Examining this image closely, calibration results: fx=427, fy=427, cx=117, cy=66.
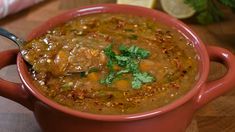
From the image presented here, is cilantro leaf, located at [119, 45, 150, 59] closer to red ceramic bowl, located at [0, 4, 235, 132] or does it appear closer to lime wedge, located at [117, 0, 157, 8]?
red ceramic bowl, located at [0, 4, 235, 132]

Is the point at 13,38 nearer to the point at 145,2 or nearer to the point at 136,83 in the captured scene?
the point at 136,83

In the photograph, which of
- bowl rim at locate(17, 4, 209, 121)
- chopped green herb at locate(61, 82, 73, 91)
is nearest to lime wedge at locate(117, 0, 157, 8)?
bowl rim at locate(17, 4, 209, 121)

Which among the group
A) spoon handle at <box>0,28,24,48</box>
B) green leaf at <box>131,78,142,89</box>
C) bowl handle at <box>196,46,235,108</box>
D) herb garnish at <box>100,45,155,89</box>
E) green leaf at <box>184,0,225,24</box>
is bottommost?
green leaf at <box>184,0,225,24</box>

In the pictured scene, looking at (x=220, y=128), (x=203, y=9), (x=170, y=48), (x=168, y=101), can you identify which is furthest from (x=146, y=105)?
(x=203, y=9)

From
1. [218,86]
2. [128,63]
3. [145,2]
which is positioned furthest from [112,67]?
[145,2]

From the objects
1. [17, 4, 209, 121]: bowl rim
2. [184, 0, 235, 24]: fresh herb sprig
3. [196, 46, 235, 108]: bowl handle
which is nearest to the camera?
[17, 4, 209, 121]: bowl rim

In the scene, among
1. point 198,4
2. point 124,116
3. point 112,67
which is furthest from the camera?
point 198,4

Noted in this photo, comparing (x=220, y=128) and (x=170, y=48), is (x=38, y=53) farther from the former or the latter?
(x=220, y=128)
